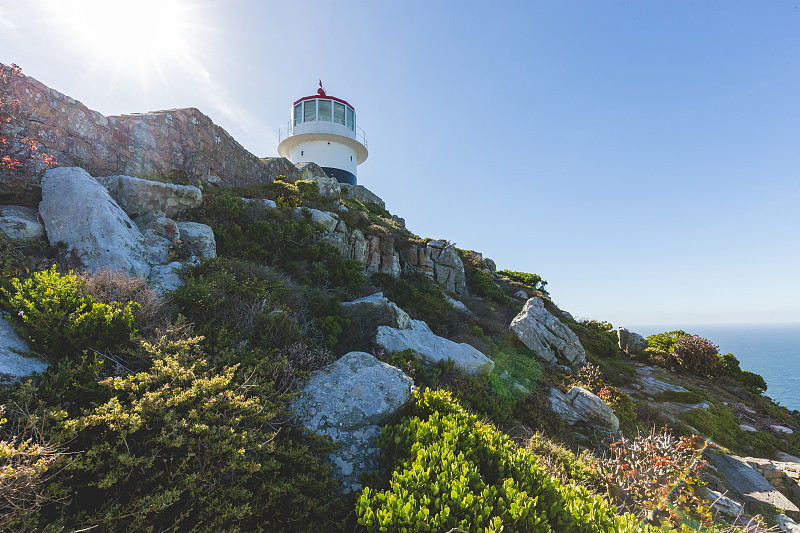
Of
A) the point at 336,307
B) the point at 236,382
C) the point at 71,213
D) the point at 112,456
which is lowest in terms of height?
the point at 112,456

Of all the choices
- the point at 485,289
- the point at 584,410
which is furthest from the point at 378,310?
the point at 485,289

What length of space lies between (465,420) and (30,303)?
5.24 m

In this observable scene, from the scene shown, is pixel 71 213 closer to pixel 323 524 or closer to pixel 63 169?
pixel 63 169

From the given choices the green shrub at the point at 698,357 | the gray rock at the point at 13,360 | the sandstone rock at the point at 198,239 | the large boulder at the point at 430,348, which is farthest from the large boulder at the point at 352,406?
the green shrub at the point at 698,357

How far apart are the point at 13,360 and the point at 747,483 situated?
11.8 meters

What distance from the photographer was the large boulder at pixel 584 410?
23.4 ft

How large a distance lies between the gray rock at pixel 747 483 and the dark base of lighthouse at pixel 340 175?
79.7 feet

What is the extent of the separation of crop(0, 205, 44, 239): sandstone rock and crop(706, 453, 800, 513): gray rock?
45.7ft

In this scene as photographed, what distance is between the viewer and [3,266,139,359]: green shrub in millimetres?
3523

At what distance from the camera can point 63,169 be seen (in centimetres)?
702

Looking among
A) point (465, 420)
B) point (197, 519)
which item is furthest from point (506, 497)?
point (197, 519)

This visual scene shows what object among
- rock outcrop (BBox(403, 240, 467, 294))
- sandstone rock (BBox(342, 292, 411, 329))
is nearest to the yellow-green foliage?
sandstone rock (BBox(342, 292, 411, 329))

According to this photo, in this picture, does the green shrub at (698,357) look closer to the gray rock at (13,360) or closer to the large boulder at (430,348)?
the large boulder at (430,348)

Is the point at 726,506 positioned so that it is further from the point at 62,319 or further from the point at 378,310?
the point at 62,319
